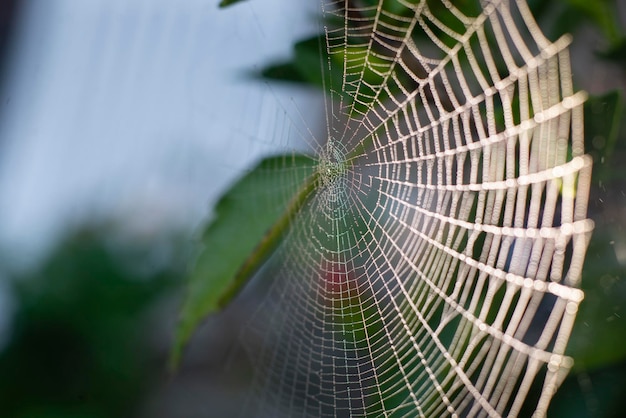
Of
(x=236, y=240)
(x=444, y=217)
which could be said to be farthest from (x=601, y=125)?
→ (x=236, y=240)

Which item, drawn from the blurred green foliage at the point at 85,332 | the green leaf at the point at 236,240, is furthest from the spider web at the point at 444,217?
the blurred green foliage at the point at 85,332

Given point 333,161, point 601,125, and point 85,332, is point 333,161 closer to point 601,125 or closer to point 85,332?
point 601,125

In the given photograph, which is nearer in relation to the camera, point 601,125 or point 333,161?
point 601,125

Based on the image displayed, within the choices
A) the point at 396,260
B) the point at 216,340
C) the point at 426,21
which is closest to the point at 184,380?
the point at 216,340

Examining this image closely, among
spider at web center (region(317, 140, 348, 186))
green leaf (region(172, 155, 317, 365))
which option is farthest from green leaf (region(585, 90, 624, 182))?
spider at web center (region(317, 140, 348, 186))

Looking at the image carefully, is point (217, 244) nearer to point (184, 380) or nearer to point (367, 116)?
point (367, 116)

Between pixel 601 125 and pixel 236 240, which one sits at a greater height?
pixel 601 125

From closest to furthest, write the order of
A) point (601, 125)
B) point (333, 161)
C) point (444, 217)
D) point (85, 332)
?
point (601, 125) < point (444, 217) < point (333, 161) < point (85, 332)
